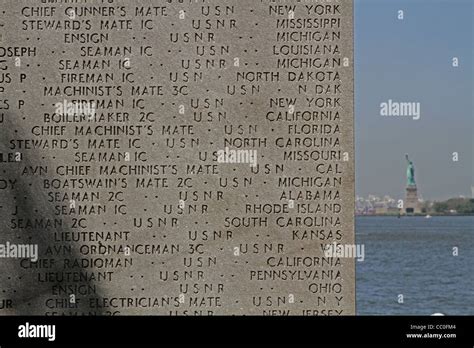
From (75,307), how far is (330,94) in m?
3.06

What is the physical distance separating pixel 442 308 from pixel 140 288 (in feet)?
95.4

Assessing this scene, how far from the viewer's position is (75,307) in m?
9.18

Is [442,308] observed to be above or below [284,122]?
below

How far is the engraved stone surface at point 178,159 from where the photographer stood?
9.16 m

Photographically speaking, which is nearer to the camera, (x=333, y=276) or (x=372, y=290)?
(x=333, y=276)

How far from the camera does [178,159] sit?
9.20 m

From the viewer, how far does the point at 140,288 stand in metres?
9.16

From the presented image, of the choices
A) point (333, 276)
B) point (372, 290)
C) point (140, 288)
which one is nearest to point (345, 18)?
point (333, 276)

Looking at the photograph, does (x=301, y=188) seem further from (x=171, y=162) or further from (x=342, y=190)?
(x=171, y=162)

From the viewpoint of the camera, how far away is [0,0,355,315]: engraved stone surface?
360 inches
